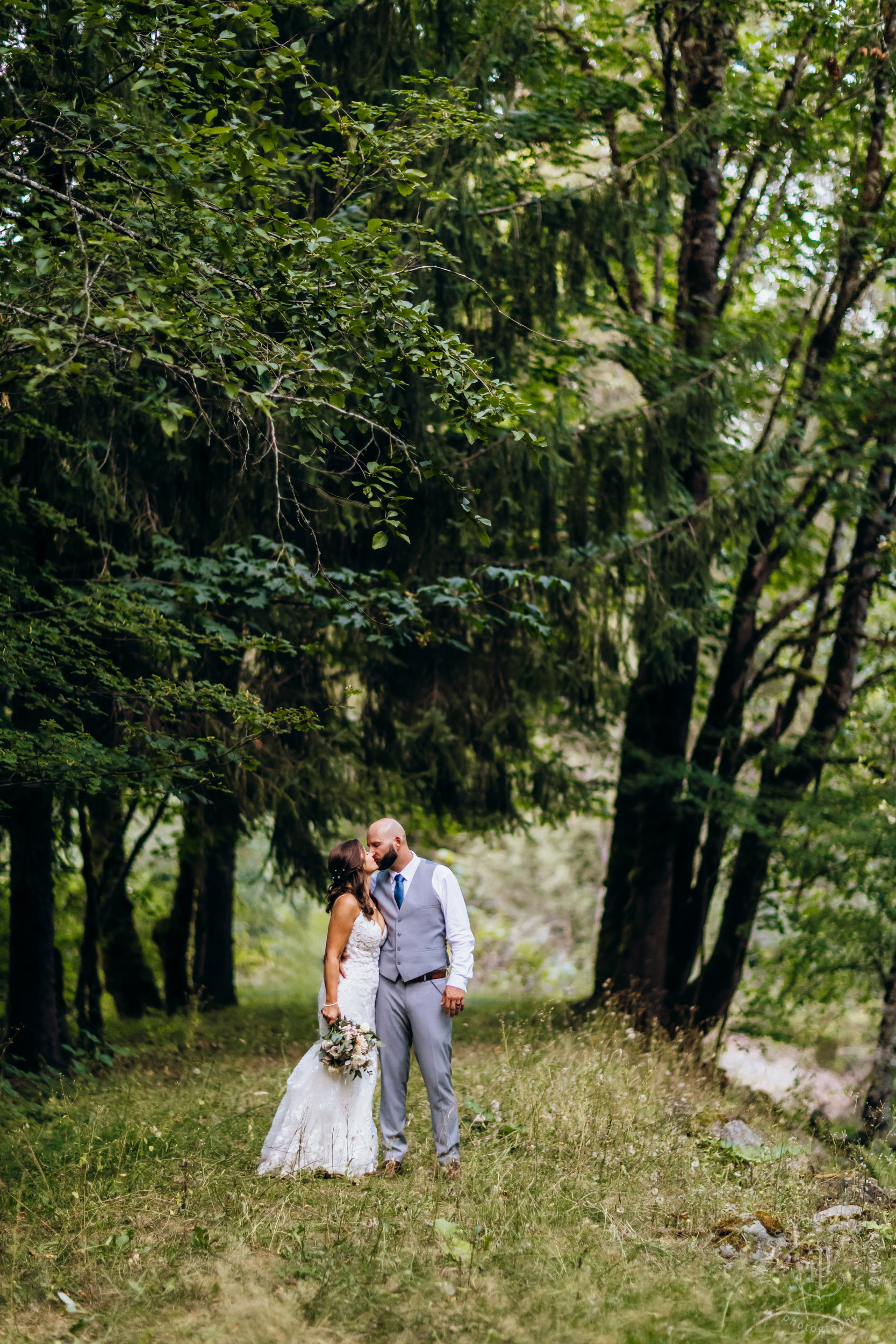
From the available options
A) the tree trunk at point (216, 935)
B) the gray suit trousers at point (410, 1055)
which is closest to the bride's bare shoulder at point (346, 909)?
the gray suit trousers at point (410, 1055)

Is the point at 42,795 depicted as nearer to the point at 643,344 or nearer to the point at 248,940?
the point at 643,344

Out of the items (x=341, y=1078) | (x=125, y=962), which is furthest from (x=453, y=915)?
(x=125, y=962)

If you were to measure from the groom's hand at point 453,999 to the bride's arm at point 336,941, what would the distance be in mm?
588

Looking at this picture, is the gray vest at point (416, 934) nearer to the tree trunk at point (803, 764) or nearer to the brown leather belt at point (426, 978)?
the brown leather belt at point (426, 978)

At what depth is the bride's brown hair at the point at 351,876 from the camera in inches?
218

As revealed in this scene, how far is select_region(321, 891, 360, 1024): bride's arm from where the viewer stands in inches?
215

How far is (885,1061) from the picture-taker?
384 inches

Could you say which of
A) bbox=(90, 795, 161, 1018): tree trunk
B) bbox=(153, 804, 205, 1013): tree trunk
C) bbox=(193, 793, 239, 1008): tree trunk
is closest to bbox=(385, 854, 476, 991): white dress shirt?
bbox=(193, 793, 239, 1008): tree trunk

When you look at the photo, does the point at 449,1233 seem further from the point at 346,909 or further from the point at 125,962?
the point at 125,962

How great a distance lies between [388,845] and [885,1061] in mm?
6609

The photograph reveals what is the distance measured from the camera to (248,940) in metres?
23.0

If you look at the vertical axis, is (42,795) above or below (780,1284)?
above

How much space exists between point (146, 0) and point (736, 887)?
10.1 m

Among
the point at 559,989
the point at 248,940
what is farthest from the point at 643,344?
the point at 248,940
